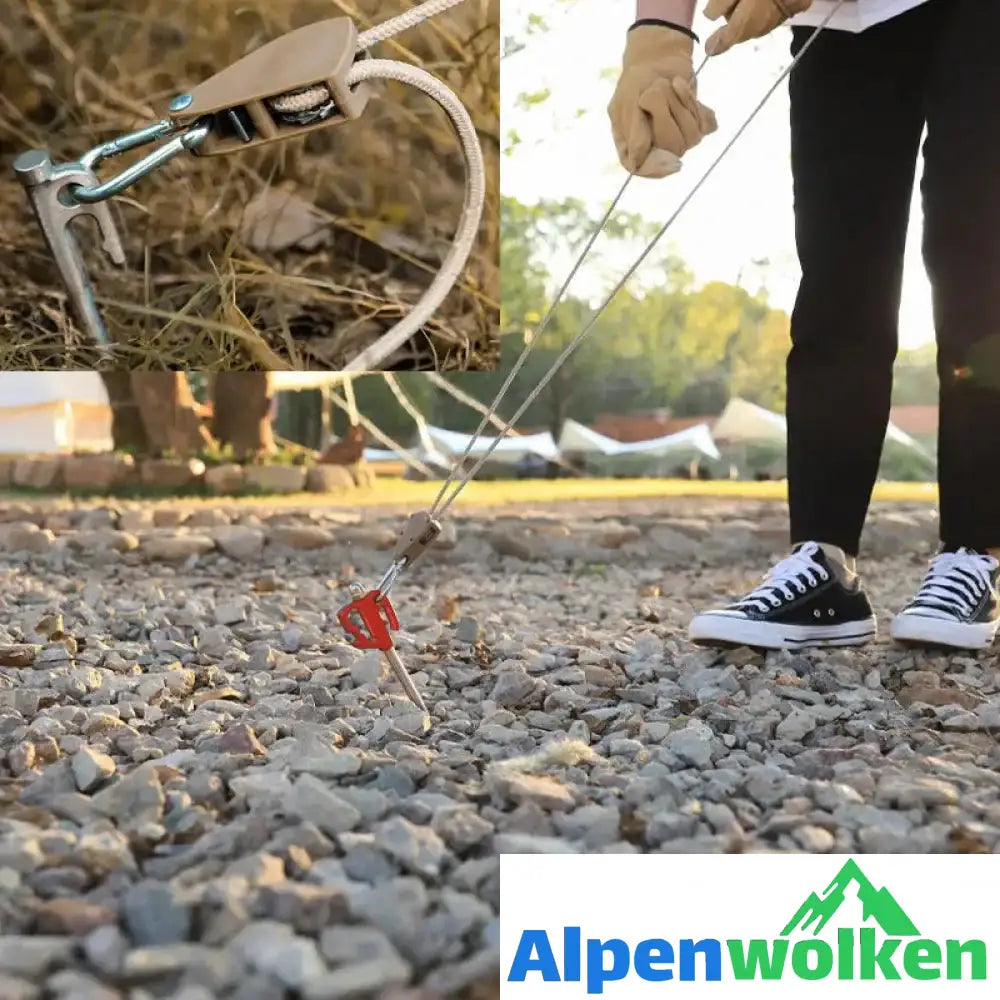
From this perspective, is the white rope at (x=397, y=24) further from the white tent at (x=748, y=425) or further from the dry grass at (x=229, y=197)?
the white tent at (x=748, y=425)

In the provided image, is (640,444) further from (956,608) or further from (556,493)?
(956,608)

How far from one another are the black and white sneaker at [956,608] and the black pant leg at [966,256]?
0.04m

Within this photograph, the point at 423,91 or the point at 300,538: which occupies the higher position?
the point at 423,91

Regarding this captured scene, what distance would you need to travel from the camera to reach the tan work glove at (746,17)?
1.25m

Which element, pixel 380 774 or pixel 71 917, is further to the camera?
pixel 380 774

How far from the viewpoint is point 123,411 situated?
2885 millimetres

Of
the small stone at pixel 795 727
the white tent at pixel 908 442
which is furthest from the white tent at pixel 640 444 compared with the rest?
the small stone at pixel 795 727

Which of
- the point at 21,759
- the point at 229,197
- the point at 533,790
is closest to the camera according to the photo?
the point at 533,790

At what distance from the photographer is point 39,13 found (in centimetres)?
286

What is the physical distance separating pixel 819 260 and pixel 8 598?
1384 mm

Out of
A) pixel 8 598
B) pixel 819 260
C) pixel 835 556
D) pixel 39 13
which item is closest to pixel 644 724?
pixel 835 556

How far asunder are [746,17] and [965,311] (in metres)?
0.42

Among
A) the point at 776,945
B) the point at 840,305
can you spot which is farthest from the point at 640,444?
the point at 776,945

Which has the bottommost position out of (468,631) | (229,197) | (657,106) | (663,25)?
(468,631)
